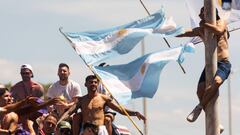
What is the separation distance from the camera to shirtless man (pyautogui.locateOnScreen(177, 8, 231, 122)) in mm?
12305

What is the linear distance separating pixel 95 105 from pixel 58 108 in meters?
1.06

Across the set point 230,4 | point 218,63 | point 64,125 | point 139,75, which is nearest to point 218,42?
point 218,63

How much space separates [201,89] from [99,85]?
3.46 meters

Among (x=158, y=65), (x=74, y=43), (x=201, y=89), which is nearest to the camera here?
(x=201, y=89)

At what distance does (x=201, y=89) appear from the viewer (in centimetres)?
1259

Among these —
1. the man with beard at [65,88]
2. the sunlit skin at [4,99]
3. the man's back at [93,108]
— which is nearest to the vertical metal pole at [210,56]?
the man's back at [93,108]

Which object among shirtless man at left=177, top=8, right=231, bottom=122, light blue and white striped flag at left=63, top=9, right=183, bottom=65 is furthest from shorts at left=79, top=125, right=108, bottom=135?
shirtless man at left=177, top=8, right=231, bottom=122

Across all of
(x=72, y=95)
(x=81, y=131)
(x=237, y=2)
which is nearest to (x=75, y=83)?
(x=72, y=95)

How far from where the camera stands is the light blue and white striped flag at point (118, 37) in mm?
14469

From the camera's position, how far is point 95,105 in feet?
47.8

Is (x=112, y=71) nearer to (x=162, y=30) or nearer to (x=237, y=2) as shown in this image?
(x=162, y=30)

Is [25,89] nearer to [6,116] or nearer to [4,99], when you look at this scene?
[4,99]

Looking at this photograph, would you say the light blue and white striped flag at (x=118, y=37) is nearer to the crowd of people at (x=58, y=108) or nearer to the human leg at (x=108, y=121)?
the crowd of people at (x=58, y=108)

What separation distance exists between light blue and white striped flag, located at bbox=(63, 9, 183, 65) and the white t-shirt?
850mm
